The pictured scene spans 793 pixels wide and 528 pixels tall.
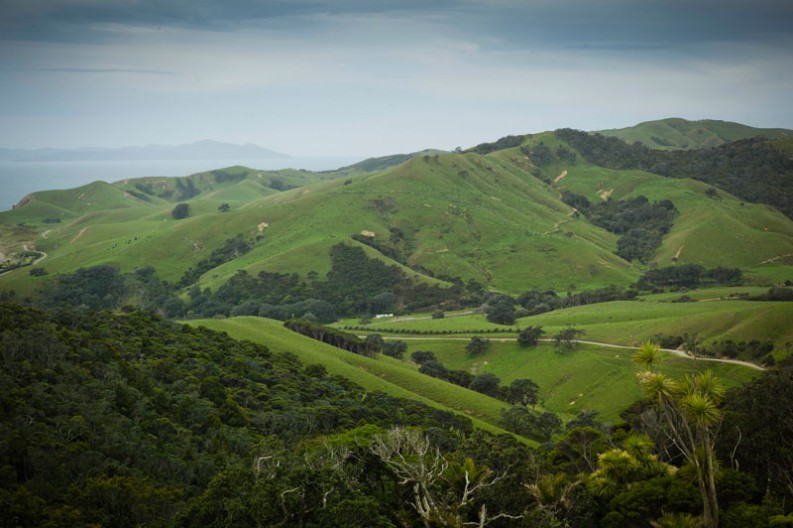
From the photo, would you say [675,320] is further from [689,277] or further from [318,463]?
[318,463]

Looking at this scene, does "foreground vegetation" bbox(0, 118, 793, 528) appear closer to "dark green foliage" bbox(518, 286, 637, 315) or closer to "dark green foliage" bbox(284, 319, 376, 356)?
"dark green foliage" bbox(284, 319, 376, 356)

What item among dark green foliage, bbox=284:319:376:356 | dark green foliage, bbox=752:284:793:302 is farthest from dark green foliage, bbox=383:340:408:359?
dark green foliage, bbox=752:284:793:302

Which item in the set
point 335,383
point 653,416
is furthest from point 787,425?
point 335,383

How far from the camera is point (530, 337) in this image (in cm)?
10944

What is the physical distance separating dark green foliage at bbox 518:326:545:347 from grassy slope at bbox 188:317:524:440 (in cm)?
2191

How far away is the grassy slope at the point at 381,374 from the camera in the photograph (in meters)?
75.9

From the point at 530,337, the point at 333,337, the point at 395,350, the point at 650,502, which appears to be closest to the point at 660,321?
the point at 530,337

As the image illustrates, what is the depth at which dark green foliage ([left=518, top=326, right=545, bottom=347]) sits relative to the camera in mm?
109250

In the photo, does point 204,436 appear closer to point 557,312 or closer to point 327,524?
point 327,524

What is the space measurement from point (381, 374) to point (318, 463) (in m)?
56.5

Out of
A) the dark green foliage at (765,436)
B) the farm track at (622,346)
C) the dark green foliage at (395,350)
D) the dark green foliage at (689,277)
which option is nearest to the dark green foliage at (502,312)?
the farm track at (622,346)

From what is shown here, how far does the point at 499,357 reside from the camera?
109 m

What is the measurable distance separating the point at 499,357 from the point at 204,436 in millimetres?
72423

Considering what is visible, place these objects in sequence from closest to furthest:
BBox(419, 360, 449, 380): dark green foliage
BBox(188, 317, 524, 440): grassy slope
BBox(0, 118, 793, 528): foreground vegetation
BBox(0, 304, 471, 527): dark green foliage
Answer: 1. BBox(0, 304, 471, 527): dark green foliage
2. BBox(0, 118, 793, 528): foreground vegetation
3. BBox(188, 317, 524, 440): grassy slope
4. BBox(419, 360, 449, 380): dark green foliage
